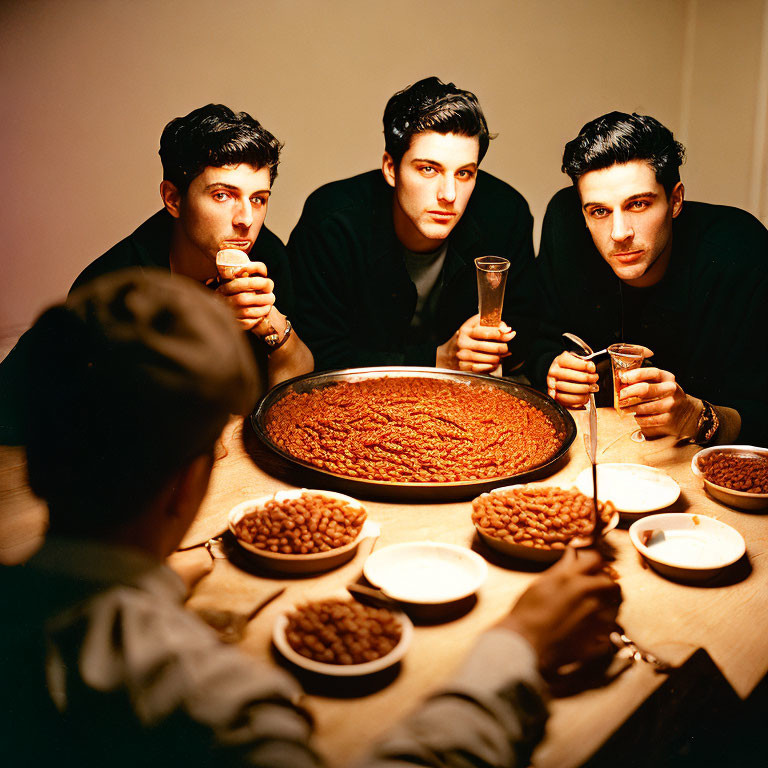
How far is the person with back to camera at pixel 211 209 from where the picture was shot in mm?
2611

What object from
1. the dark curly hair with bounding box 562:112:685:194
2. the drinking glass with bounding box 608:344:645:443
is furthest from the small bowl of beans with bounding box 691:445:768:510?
the dark curly hair with bounding box 562:112:685:194

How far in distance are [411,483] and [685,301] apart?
174cm

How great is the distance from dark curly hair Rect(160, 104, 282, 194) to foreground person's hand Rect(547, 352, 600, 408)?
133 centimetres

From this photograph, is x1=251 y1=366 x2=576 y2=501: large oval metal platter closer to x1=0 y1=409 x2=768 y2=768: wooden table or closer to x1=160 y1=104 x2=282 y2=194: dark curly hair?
x1=0 y1=409 x2=768 y2=768: wooden table

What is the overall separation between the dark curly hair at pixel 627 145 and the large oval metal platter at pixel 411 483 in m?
0.98

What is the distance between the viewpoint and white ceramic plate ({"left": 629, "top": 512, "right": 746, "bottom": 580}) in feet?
5.76

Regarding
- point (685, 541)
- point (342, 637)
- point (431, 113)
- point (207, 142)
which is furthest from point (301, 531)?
point (431, 113)

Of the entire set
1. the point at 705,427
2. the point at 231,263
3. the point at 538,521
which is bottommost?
the point at 705,427

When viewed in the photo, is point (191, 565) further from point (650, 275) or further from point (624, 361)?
point (650, 275)

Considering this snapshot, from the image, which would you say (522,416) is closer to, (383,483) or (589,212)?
(383,483)

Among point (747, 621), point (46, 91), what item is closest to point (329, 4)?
point (46, 91)

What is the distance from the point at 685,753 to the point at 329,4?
281cm

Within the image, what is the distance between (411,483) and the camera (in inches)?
80.0

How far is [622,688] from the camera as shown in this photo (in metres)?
1.39
